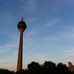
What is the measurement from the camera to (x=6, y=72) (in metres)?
91.9

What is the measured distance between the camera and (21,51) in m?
109

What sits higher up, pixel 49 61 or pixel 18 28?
pixel 18 28

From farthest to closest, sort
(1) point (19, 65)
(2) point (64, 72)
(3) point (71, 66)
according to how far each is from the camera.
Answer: (3) point (71, 66), (1) point (19, 65), (2) point (64, 72)

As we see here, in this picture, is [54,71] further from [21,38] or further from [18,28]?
[18,28]

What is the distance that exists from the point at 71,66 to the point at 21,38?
8097 cm

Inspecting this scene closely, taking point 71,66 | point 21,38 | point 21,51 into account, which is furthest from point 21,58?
point 71,66

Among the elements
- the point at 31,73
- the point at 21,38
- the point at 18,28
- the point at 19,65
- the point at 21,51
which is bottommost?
the point at 31,73

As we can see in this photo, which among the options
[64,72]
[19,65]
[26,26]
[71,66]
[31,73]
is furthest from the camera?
[71,66]

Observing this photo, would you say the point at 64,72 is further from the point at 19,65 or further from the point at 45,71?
the point at 19,65

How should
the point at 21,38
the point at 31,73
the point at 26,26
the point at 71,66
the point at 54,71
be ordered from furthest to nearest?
1. the point at 71,66
2. the point at 26,26
3. the point at 21,38
4. the point at 54,71
5. the point at 31,73

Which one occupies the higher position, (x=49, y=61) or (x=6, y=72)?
(x=49, y=61)

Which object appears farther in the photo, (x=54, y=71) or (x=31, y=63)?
(x=31, y=63)

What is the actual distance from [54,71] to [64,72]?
9522 mm

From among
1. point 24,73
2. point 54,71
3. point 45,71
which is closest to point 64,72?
point 54,71
